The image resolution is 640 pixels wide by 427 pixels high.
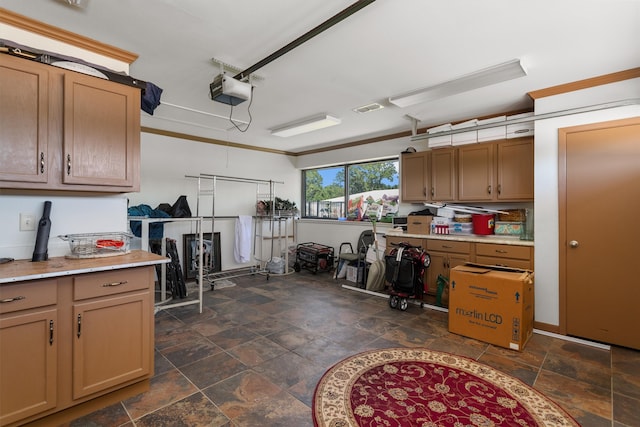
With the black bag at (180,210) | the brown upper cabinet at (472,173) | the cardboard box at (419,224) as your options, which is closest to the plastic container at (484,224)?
the brown upper cabinet at (472,173)

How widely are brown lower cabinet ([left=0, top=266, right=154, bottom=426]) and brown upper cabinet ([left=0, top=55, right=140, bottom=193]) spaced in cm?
74

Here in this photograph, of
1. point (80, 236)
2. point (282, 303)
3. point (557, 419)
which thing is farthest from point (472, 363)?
point (80, 236)

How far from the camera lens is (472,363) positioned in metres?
2.54

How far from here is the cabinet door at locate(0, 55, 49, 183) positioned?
1863 mm

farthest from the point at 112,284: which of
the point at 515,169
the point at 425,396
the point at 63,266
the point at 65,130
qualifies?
the point at 515,169

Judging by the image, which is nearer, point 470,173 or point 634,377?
point 634,377

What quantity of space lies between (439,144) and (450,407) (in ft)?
11.1

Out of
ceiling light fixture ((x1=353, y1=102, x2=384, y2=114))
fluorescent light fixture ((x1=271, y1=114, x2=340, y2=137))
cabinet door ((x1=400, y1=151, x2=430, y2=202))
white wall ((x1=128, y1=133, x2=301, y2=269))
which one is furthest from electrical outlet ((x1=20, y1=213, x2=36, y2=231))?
cabinet door ((x1=400, y1=151, x2=430, y2=202))

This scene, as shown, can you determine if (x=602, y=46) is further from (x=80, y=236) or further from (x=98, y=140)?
(x=80, y=236)

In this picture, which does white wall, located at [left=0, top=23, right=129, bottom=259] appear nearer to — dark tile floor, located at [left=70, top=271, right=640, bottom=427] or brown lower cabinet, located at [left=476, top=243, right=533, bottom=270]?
dark tile floor, located at [left=70, top=271, right=640, bottom=427]

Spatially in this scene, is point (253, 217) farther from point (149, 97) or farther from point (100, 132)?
point (100, 132)

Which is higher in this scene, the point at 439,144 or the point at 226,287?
the point at 439,144

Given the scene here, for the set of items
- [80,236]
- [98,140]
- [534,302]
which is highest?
[98,140]

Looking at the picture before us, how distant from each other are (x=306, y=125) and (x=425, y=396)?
373 centimetres
